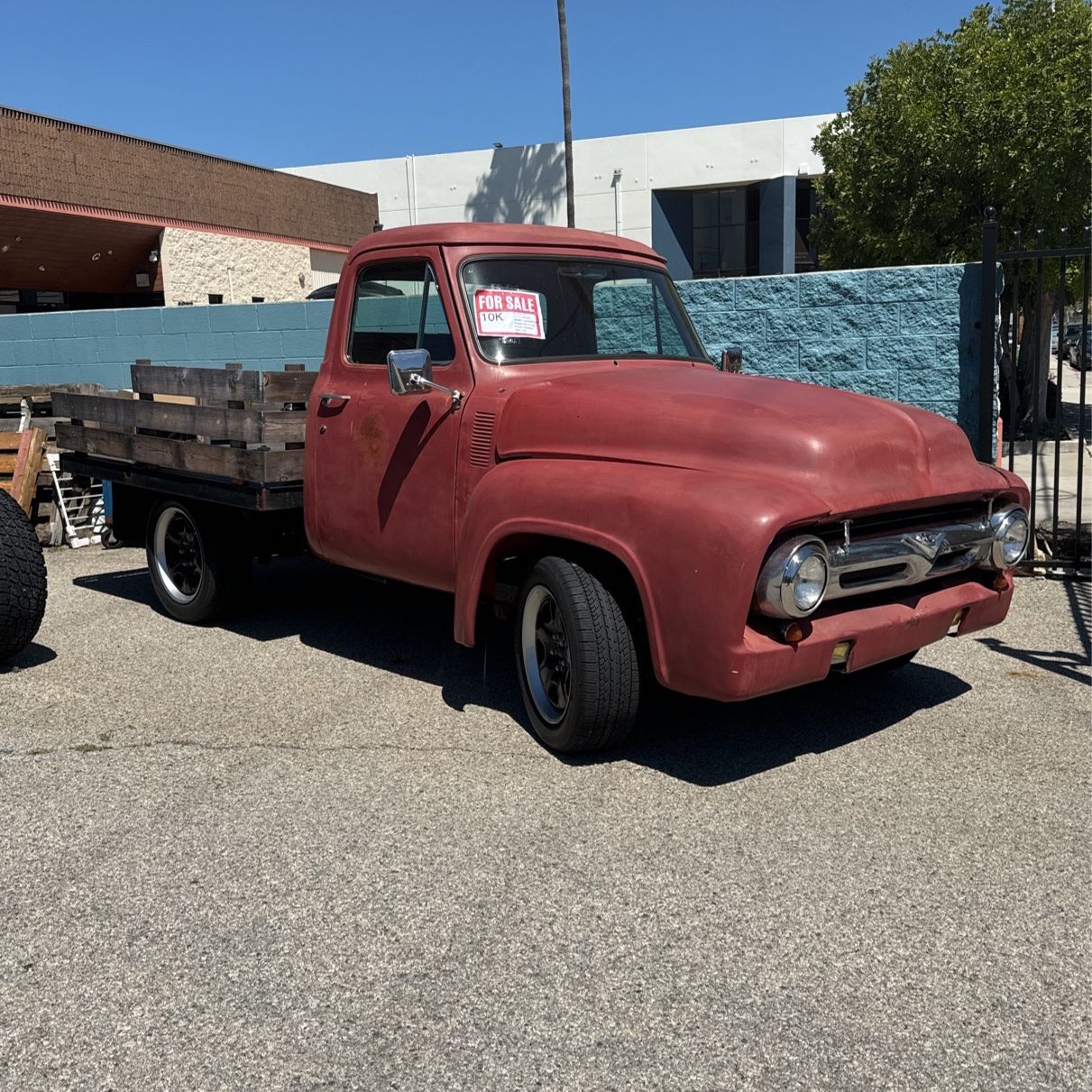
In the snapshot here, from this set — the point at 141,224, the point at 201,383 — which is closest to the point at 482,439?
the point at 201,383

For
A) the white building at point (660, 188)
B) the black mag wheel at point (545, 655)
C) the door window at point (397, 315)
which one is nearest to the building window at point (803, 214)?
the white building at point (660, 188)

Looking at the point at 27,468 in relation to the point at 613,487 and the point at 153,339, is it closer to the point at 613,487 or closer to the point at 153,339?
the point at 153,339

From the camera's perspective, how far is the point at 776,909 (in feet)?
11.1

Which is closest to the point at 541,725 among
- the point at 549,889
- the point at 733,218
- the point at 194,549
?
the point at 549,889

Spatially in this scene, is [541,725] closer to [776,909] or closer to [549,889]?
[549,889]

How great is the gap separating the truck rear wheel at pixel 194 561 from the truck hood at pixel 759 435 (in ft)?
7.79

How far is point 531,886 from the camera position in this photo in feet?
11.7

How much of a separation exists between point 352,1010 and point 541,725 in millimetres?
1837

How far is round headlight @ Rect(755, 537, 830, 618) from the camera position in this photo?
151 inches

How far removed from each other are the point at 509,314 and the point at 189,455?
2203mm

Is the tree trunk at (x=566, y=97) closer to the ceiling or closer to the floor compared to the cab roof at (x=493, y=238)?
closer to the ceiling

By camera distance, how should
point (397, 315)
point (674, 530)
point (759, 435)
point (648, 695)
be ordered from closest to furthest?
point (674, 530) < point (759, 435) < point (648, 695) < point (397, 315)

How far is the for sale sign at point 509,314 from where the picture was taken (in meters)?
5.09

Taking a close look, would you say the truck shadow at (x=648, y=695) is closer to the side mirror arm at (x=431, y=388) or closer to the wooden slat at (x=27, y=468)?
the side mirror arm at (x=431, y=388)
